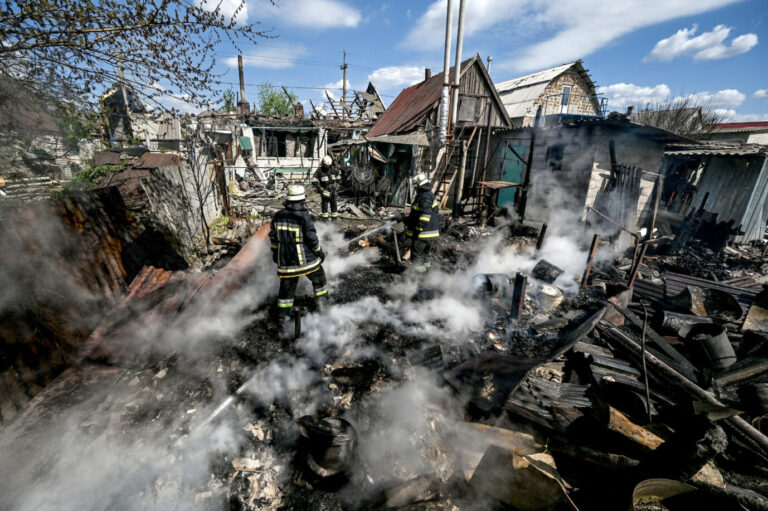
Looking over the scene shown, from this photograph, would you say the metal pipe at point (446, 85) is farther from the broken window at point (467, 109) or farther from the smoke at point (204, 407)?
the smoke at point (204, 407)

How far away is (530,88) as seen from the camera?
76.9ft

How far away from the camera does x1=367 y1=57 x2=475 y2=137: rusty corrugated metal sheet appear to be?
12624mm

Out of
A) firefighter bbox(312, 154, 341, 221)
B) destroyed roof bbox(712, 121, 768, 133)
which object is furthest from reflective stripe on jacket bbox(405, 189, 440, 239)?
destroyed roof bbox(712, 121, 768, 133)

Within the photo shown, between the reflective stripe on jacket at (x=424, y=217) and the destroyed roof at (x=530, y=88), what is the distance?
69.8ft

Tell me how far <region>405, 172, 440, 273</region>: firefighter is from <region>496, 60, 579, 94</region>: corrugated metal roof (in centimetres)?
2281

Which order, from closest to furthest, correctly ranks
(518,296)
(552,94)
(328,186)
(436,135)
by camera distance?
1. (518,296)
2. (328,186)
3. (436,135)
4. (552,94)

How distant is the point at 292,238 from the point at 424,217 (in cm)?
251

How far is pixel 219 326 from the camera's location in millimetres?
4152

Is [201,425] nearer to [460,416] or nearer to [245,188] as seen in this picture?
[460,416]

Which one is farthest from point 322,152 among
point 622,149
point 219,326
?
point 219,326

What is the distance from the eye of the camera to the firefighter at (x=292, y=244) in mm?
4172

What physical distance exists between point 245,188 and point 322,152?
20.6 ft

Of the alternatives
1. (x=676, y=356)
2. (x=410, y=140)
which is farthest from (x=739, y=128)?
(x=676, y=356)

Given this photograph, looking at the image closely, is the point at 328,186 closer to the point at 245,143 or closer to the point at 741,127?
the point at 245,143
